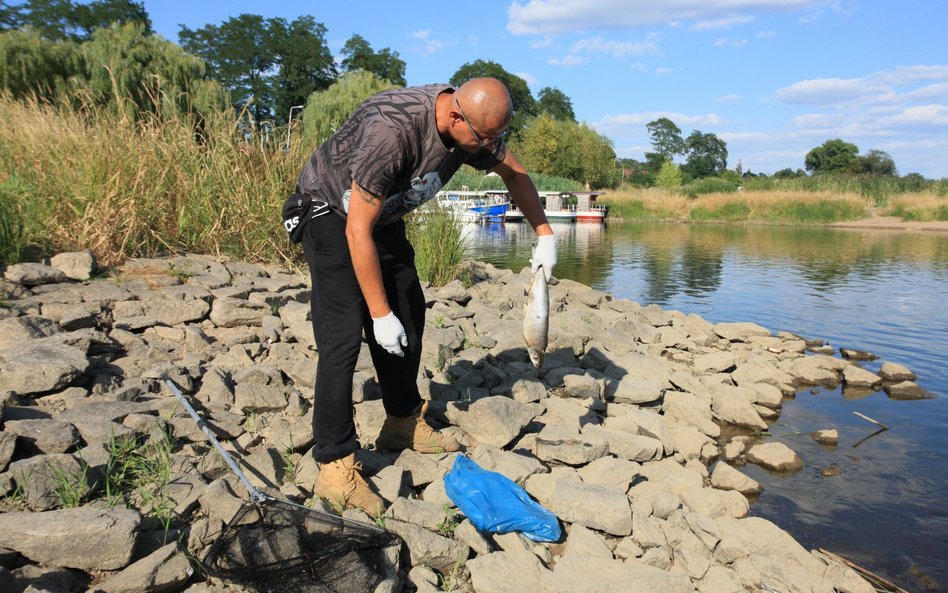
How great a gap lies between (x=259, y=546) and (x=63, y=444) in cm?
125

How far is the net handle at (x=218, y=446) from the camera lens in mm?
2914

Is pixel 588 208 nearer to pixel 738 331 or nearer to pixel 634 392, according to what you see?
pixel 738 331

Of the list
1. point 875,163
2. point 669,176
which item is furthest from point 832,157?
point 669,176

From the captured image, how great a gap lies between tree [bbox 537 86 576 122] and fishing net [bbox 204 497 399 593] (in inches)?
3463

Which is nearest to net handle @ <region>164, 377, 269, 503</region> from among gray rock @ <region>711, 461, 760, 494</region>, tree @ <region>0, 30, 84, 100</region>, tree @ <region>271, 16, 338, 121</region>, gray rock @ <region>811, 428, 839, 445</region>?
gray rock @ <region>711, 461, 760, 494</region>

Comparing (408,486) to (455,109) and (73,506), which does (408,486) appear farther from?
(455,109)

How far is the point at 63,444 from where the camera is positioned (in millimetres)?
3146

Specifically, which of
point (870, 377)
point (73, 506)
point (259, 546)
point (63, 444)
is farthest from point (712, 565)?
point (870, 377)

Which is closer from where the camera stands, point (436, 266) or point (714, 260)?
point (436, 266)

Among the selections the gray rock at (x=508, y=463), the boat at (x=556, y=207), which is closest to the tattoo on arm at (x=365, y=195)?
the gray rock at (x=508, y=463)

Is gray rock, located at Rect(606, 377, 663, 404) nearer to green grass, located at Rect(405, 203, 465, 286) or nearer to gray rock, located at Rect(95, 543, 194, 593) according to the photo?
green grass, located at Rect(405, 203, 465, 286)

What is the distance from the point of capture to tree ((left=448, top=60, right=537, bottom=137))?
7500 cm

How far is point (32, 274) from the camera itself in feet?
16.6

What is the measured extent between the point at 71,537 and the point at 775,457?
4760 millimetres
